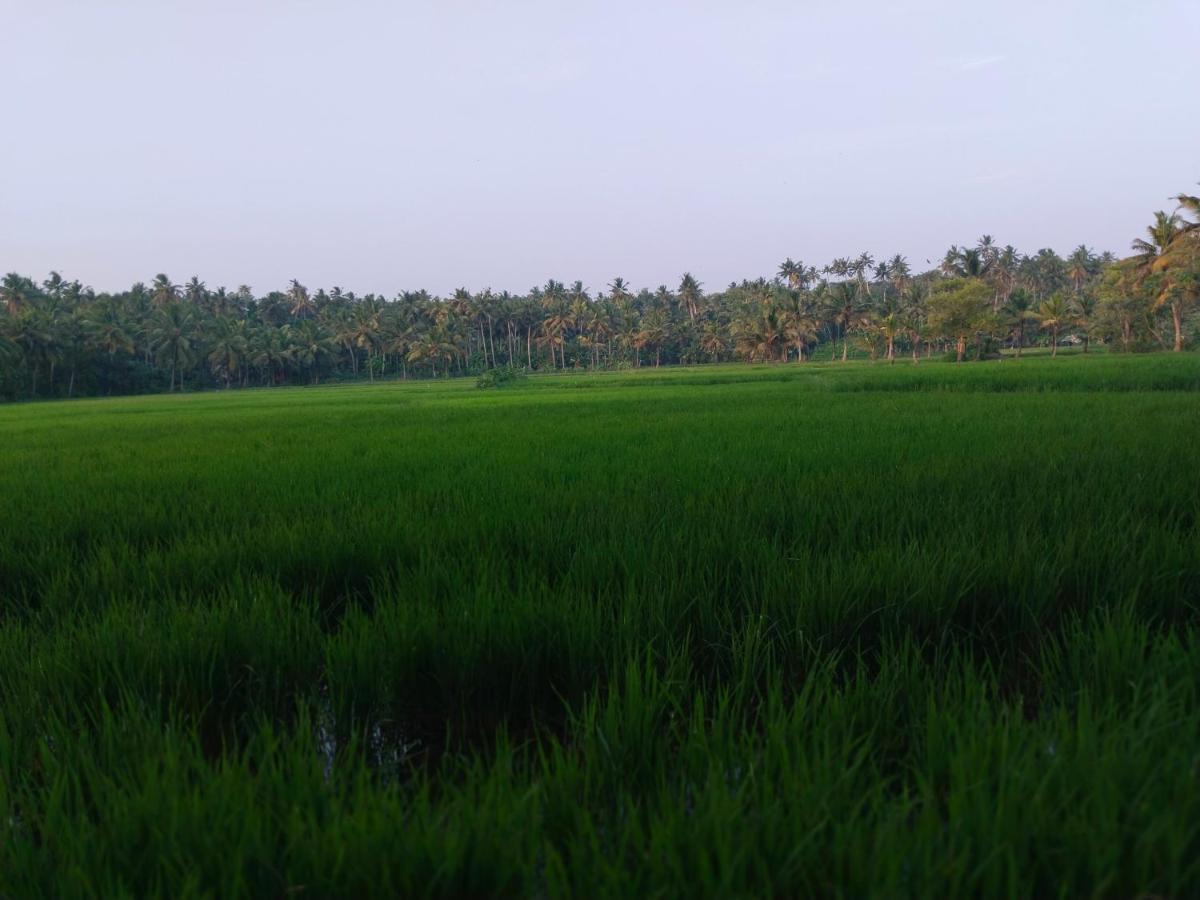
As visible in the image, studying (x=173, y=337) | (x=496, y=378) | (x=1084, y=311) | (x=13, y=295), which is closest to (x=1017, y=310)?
(x=1084, y=311)

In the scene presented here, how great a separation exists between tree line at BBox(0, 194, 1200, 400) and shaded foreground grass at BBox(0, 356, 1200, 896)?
110ft

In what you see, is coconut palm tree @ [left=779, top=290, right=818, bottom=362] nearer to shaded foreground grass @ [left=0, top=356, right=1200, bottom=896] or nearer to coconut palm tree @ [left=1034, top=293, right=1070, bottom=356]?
coconut palm tree @ [left=1034, top=293, right=1070, bottom=356]

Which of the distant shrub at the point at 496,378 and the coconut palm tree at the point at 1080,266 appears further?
the coconut palm tree at the point at 1080,266

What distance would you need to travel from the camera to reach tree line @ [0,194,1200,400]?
4194 cm

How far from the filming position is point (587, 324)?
75.6 metres

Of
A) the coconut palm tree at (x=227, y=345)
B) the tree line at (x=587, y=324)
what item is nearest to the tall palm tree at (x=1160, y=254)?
the tree line at (x=587, y=324)

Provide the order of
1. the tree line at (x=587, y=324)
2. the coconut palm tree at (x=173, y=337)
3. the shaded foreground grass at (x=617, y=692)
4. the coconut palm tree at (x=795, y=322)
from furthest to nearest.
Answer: the coconut palm tree at (x=795, y=322) < the coconut palm tree at (x=173, y=337) < the tree line at (x=587, y=324) < the shaded foreground grass at (x=617, y=692)

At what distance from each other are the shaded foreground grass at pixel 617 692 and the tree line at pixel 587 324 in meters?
33.7

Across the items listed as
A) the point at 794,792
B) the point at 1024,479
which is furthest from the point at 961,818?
the point at 1024,479

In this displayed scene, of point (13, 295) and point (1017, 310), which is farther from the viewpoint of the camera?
point (13, 295)

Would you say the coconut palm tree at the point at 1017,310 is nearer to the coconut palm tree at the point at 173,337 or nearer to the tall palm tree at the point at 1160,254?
the tall palm tree at the point at 1160,254

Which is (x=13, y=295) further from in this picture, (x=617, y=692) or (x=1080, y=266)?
(x=1080, y=266)

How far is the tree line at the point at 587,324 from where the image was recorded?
1651 inches

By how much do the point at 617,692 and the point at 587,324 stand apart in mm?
75821
